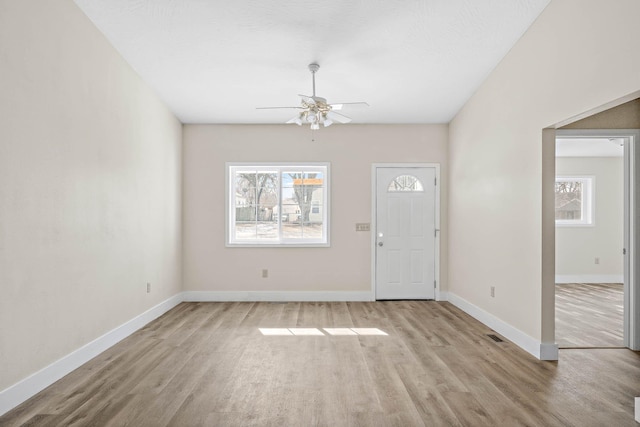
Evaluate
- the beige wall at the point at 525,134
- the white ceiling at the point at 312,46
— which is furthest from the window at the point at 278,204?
the beige wall at the point at 525,134

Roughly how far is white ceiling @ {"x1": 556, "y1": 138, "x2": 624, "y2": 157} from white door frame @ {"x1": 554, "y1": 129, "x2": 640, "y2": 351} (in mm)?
2755

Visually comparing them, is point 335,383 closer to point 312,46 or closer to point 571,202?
point 312,46

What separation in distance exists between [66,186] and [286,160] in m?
3.25

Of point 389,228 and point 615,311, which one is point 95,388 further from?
point 615,311

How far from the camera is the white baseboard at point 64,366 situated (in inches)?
92.7

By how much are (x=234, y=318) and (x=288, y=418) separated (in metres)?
2.57

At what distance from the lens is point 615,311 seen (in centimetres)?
496

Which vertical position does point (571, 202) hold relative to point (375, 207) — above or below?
above

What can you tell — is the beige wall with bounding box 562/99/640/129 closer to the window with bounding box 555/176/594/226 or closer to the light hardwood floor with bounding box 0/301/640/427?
the light hardwood floor with bounding box 0/301/640/427

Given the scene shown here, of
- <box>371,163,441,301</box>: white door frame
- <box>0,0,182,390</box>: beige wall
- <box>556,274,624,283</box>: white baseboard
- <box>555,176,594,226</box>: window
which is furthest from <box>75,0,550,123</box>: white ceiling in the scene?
<box>556,274,624,283</box>: white baseboard

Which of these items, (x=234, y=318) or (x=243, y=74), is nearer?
(x=243, y=74)

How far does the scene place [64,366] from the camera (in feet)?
9.43

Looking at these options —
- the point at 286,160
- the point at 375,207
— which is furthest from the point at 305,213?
the point at 375,207

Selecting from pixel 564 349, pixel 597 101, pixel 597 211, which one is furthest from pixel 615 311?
pixel 597 101
